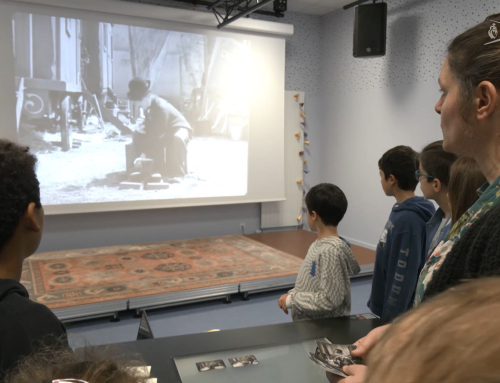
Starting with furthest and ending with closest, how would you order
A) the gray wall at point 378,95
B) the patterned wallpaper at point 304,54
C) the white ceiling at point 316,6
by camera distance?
the patterned wallpaper at point 304,54 → the white ceiling at point 316,6 → the gray wall at point 378,95

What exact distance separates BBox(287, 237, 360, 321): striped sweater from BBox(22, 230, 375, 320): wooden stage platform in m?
2.04

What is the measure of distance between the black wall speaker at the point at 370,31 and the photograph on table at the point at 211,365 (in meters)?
4.65

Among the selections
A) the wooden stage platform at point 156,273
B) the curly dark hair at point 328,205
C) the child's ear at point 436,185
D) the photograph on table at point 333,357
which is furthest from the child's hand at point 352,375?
the wooden stage platform at point 156,273

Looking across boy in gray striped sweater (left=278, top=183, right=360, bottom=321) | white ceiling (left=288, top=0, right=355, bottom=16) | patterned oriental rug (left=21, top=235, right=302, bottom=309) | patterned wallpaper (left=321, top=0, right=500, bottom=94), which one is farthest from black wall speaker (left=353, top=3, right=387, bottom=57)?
boy in gray striped sweater (left=278, top=183, right=360, bottom=321)

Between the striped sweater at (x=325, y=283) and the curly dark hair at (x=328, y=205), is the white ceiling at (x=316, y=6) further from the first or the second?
the striped sweater at (x=325, y=283)

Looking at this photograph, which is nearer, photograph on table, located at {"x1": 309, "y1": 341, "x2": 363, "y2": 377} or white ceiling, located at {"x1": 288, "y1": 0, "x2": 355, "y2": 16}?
photograph on table, located at {"x1": 309, "y1": 341, "x2": 363, "y2": 377}

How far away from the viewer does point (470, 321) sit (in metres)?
0.24

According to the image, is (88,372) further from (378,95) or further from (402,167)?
(378,95)

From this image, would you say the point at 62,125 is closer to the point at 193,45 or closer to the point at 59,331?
the point at 193,45

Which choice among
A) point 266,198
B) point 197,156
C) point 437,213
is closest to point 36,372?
point 437,213

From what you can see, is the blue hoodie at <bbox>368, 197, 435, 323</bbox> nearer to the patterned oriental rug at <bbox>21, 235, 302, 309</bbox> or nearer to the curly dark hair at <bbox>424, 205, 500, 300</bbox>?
the curly dark hair at <bbox>424, 205, 500, 300</bbox>

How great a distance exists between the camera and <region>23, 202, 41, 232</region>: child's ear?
3.82ft

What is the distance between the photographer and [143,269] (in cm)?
434

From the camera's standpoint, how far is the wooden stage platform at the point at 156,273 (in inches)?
140
